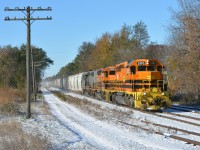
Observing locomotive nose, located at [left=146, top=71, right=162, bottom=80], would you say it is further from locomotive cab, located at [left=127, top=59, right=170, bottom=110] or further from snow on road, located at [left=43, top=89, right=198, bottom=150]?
snow on road, located at [left=43, top=89, right=198, bottom=150]

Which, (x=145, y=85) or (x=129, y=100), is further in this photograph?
(x=129, y=100)

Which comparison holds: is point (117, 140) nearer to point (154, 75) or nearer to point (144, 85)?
point (144, 85)

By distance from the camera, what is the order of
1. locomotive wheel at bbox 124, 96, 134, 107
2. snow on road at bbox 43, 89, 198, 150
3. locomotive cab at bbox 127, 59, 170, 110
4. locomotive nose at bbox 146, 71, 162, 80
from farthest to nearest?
locomotive wheel at bbox 124, 96, 134, 107 → locomotive nose at bbox 146, 71, 162, 80 → locomotive cab at bbox 127, 59, 170, 110 → snow on road at bbox 43, 89, 198, 150

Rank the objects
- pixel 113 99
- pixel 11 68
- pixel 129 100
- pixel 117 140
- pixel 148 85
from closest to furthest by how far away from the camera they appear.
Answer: pixel 117 140 < pixel 148 85 < pixel 129 100 < pixel 113 99 < pixel 11 68

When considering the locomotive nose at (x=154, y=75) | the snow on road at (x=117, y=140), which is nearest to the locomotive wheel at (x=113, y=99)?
the locomotive nose at (x=154, y=75)

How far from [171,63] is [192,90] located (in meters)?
3.22

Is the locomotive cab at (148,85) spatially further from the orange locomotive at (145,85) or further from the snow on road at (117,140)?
the snow on road at (117,140)

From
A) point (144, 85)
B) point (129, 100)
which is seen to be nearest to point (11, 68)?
point (129, 100)

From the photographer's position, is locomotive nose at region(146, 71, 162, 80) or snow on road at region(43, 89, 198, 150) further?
locomotive nose at region(146, 71, 162, 80)

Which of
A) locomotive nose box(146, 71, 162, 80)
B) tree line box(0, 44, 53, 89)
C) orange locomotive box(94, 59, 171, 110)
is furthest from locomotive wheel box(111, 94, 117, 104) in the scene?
→ tree line box(0, 44, 53, 89)

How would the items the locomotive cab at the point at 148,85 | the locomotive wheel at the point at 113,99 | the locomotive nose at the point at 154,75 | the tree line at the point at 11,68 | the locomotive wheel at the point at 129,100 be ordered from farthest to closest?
the tree line at the point at 11,68 → the locomotive wheel at the point at 113,99 → the locomotive wheel at the point at 129,100 → the locomotive nose at the point at 154,75 → the locomotive cab at the point at 148,85

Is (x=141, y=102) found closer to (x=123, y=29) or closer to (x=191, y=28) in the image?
(x=191, y=28)

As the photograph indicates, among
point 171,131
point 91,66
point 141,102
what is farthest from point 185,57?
point 91,66

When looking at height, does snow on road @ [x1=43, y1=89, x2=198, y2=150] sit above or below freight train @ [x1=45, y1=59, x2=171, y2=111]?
below
